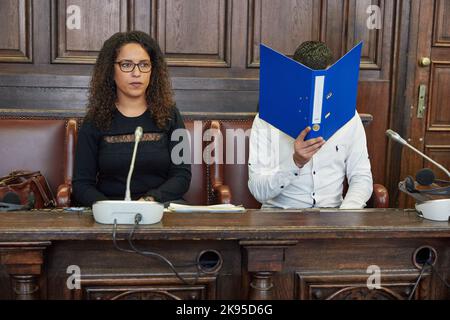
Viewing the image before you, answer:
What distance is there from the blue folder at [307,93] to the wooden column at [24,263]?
34.1 inches

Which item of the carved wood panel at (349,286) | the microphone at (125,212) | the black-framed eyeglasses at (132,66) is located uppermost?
the black-framed eyeglasses at (132,66)

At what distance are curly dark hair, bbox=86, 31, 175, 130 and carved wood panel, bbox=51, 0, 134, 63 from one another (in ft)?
3.03

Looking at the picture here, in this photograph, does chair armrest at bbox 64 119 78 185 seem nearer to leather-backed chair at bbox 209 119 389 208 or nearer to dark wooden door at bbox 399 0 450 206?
leather-backed chair at bbox 209 119 389 208

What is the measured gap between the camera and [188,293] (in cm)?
153

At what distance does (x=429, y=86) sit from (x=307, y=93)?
198 centimetres

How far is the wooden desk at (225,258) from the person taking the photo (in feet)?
4.76

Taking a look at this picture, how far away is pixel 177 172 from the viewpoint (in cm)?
228

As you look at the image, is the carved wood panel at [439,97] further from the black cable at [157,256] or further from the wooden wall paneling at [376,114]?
Result: the black cable at [157,256]

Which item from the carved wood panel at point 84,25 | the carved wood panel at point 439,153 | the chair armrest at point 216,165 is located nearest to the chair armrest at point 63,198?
the chair armrest at point 216,165

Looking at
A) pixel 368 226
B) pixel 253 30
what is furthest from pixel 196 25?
pixel 368 226

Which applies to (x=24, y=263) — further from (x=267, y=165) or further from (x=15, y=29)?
(x=15, y=29)

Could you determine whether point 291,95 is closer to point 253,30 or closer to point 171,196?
point 171,196

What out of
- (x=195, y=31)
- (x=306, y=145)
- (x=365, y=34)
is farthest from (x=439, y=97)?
(x=306, y=145)

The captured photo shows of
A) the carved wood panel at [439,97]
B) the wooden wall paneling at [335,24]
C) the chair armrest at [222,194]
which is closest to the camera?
the chair armrest at [222,194]
